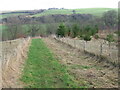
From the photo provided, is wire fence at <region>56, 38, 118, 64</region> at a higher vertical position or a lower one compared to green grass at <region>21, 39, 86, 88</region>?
lower

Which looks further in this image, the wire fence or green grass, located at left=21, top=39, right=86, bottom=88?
the wire fence

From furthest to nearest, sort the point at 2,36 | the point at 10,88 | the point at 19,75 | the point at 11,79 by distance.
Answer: the point at 2,36 → the point at 19,75 → the point at 11,79 → the point at 10,88

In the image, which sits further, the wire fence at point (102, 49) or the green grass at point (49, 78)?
the wire fence at point (102, 49)

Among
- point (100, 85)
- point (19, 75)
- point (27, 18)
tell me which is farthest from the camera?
point (27, 18)

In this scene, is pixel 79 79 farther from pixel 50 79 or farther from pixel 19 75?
pixel 19 75

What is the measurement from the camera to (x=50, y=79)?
11.2 meters

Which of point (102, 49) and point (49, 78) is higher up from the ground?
point (49, 78)

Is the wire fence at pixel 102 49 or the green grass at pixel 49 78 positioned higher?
the green grass at pixel 49 78

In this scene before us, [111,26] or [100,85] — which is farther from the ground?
[100,85]

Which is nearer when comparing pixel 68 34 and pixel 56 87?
pixel 56 87

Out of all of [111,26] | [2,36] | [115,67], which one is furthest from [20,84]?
[111,26]

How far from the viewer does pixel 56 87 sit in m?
9.81

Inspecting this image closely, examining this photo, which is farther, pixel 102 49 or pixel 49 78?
pixel 102 49

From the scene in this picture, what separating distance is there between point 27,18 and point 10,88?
113636 millimetres
